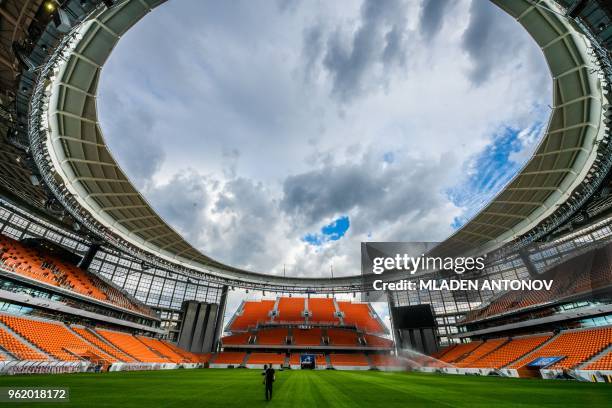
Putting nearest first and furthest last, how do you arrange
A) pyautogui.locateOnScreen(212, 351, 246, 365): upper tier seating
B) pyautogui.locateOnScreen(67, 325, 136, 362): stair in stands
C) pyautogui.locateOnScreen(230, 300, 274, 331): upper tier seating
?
1. pyautogui.locateOnScreen(67, 325, 136, 362): stair in stands
2. pyautogui.locateOnScreen(212, 351, 246, 365): upper tier seating
3. pyautogui.locateOnScreen(230, 300, 274, 331): upper tier seating

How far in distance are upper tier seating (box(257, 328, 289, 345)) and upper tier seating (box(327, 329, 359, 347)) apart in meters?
7.32

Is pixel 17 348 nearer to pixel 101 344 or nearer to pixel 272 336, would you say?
pixel 101 344

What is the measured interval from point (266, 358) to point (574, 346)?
36161 millimetres

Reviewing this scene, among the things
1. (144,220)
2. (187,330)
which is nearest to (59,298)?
(144,220)

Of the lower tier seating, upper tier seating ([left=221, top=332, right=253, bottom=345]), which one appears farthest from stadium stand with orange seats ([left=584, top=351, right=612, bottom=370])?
upper tier seating ([left=221, top=332, right=253, bottom=345])

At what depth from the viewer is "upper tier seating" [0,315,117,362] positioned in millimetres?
21547

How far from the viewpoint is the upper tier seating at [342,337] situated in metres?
44.4

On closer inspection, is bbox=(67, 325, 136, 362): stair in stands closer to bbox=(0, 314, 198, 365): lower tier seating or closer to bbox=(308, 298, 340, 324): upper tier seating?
bbox=(0, 314, 198, 365): lower tier seating

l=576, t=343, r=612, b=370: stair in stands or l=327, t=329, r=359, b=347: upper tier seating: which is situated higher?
l=327, t=329, r=359, b=347: upper tier seating

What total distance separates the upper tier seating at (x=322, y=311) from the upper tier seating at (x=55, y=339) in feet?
103

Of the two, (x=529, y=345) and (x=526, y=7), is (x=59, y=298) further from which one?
(x=529, y=345)

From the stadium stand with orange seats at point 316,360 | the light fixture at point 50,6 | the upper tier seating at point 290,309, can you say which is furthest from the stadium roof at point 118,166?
the upper tier seating at point 290,309

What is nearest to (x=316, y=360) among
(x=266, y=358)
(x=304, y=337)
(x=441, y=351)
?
(x=304, y=337)

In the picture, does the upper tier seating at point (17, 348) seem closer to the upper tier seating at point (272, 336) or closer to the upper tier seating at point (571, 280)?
the upper tier seating at point (272, 336)
